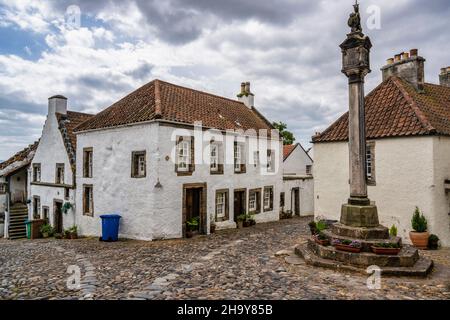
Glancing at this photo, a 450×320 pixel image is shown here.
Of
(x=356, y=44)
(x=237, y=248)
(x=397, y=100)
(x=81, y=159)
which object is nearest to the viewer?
(x=356, y=44)

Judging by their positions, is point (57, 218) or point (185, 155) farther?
point (57, 218)

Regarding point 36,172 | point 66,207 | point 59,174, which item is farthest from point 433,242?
point 36,172

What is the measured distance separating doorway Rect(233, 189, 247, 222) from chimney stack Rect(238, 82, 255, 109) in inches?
309

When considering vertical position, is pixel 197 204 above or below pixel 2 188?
below

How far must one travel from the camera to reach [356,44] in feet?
31.4

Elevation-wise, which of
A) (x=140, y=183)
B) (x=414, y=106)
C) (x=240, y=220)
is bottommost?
(x=240, y=220)

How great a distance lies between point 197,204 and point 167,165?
9.57 feet

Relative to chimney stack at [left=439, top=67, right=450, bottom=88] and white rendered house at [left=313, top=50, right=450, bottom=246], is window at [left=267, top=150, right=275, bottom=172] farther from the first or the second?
chimney stack at [left=439, top=67, right=450, bottom=88]

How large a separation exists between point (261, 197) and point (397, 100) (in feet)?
31.1

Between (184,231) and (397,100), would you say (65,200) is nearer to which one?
(184,231)

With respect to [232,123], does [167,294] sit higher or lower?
lower

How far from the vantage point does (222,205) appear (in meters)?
17.6

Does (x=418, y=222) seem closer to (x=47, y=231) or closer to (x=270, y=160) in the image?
(x=270, y=160)

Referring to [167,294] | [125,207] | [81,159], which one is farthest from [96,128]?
[167,294]
